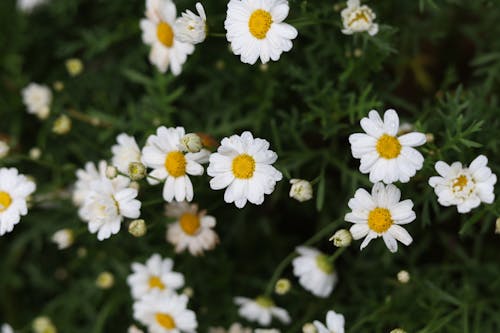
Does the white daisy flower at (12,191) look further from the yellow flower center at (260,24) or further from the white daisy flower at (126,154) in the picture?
the yellow flower center at (260,24)

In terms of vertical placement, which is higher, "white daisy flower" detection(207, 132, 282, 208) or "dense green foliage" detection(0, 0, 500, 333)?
"dense green foliage" detection(0, 0, 500, 333)

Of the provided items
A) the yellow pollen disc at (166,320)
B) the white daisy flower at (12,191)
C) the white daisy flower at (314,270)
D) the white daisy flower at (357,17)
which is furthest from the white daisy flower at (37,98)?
the white daisy flower at (357,17)

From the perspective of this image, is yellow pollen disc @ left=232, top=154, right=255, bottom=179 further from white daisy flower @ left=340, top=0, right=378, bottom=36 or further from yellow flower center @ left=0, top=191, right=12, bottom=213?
yellow flower center @ left=0, top=191, right=12, bottom=213

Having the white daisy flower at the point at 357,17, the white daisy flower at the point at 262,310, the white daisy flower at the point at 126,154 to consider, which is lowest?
the white daisy flower at the point at 262,310

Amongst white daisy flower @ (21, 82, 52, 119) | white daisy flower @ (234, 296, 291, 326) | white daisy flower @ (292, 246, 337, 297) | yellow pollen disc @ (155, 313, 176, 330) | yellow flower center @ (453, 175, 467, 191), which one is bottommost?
yellow pollen disc @ (155, 313, 176, 330)

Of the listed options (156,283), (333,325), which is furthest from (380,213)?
(156,283)

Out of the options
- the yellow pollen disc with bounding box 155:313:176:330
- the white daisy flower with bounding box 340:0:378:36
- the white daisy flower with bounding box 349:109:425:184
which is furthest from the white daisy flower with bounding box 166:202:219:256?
the white daisy flower with bounding box 340:0:378:36
